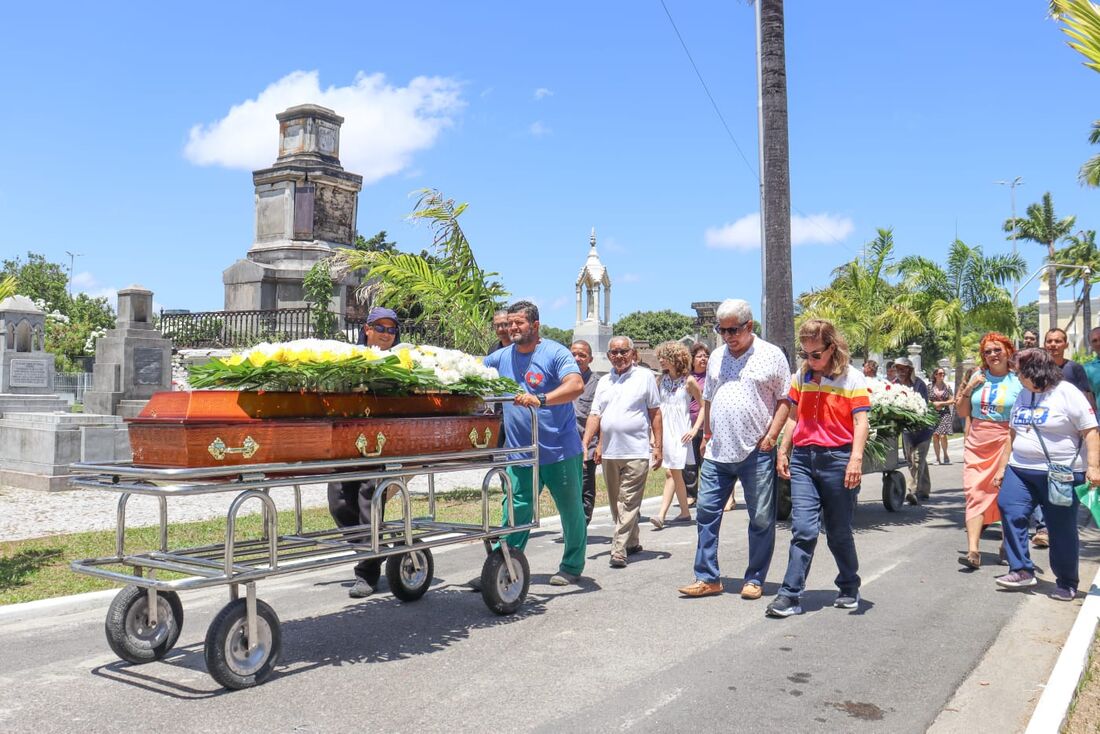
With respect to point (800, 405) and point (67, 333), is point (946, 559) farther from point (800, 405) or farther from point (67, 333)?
point (67, 333)

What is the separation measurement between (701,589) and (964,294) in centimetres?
2359

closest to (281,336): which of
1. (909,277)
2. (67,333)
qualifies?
(909,277)

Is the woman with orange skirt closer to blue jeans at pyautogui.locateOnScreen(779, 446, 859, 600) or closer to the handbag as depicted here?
the handbag

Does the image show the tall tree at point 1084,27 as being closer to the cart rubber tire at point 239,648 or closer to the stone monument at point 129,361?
the cart rubber tire at point 239,648

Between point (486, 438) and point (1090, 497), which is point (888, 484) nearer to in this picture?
point (1090, 497)

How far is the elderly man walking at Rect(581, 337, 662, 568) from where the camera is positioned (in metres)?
8.68

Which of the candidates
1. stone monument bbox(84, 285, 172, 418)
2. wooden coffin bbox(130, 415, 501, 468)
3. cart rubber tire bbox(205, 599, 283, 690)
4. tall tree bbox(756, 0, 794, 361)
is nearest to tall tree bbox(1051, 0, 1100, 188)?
wooden coffin bbox(130, 415, 501, 468)

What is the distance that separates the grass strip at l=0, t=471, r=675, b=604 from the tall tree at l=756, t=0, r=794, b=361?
4385 millimetres

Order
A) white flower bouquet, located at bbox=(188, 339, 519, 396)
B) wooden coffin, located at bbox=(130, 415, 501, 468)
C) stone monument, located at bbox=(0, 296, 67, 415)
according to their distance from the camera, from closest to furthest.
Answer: wooden coffin, located at bbox=(130, 415, 501, 468)
white flower bouquet, located at bbox=(188, 339, 519, 396)
stone monument, located at bbox=(0, 296, 67, 415)

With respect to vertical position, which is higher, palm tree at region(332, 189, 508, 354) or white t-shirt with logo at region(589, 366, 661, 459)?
palm tree at region(332, 189, 508, 354)

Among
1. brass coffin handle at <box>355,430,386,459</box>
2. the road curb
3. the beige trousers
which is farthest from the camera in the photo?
the beige trousers

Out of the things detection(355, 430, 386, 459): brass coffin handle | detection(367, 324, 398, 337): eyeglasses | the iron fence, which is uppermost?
the iron fence

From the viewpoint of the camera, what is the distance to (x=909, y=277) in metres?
28.8

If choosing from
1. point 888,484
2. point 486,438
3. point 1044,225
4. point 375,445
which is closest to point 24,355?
point 486,438
